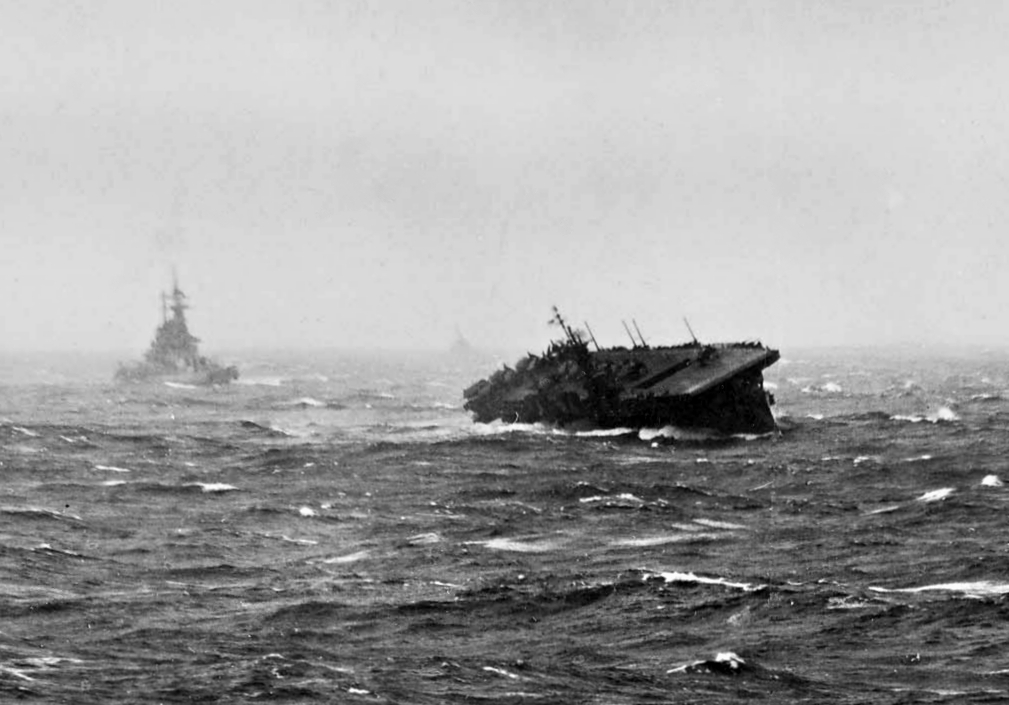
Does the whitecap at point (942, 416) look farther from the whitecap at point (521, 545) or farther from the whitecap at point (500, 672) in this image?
the whitecap at point (500, 672)

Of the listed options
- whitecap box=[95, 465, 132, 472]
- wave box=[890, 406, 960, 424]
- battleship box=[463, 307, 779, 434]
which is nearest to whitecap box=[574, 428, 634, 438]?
battleship box=[463, 307, 779, 434]

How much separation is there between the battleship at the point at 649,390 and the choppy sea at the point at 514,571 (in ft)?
4.41

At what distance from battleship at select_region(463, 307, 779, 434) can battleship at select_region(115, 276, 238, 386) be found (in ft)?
237

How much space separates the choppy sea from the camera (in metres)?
18.5

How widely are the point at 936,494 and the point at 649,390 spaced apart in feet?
70.9

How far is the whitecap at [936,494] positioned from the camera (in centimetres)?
3578

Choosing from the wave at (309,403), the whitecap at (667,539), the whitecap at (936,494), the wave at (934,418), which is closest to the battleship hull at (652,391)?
the wave at (934,418)

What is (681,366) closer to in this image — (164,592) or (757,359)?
(757,359)

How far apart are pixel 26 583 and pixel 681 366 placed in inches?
1583

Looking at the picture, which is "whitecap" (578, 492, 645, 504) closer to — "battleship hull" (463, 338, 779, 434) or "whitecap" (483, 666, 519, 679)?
"battleship hull" (463, 338, 779, 434)

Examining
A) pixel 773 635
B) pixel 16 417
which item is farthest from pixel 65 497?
pixel 16 417

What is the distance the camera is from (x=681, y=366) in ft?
201

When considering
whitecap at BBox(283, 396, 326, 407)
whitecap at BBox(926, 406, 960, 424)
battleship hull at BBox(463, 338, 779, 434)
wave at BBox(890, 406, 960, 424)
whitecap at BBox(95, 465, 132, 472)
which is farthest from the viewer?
whitecap at BBox(283, 396, 326, 407)

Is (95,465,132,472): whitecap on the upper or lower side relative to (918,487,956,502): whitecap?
upper
